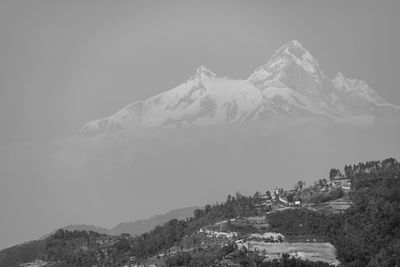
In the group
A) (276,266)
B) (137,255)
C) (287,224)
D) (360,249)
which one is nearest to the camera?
(276,266)

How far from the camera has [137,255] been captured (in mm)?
196875

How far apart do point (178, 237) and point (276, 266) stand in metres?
51.7

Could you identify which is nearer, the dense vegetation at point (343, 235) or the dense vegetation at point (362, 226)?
the dense vegetation at point (343, 235)

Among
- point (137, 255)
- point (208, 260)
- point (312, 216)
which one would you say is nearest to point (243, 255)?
point (208, 260)

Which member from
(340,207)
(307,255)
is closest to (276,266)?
(307,255)

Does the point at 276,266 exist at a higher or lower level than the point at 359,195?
lower

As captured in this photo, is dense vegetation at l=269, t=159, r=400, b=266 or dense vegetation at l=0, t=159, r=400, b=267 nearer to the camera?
dense vegetation at l=0, t=159, r=400, b=267

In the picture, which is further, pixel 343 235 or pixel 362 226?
pixel 362 226

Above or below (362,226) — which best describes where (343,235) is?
below

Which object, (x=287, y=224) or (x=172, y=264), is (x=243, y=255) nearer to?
(x=172, y=264)

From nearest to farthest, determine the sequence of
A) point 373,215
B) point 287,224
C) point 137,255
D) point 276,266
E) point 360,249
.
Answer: point 276,266
point 360,249
point 373,215
point 287,224
point 137,255

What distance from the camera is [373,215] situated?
172875 millimetres

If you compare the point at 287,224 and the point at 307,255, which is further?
the point at 287,224

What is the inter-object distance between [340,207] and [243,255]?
40759 mm
